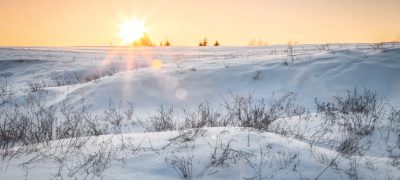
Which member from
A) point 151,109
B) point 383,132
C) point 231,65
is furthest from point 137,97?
point 383,132

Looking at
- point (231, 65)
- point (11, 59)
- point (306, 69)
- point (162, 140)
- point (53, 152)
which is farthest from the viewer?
point (11, 59)

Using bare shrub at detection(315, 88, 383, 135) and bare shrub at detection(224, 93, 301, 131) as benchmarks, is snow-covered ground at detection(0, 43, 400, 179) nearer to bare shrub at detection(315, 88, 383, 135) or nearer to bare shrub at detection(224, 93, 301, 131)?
bare shrub at detection(315, 88, 383, 135)

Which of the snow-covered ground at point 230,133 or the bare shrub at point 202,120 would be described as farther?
the bare shrub at point 202,120

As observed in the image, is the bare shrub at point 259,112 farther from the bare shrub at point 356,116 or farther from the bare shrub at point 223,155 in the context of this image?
the bare shrub at point 223,155

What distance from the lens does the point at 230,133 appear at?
414cm

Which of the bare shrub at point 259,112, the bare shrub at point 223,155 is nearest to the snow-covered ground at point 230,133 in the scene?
the bare shrub at point 223,155

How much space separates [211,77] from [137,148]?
6.53 meters

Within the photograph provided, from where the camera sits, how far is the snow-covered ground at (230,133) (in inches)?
128

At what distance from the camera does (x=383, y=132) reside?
16.7ft

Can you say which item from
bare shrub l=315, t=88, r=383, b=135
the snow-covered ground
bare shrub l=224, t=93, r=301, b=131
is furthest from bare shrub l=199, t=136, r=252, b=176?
bare shrub l=315, t=88, r=383, b=135

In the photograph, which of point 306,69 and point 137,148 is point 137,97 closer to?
point 306,69

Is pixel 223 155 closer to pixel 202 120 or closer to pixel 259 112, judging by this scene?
pixel 202 120

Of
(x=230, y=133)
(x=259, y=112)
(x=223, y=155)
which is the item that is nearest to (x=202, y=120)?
(x=259, y=112)

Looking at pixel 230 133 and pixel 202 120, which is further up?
pixel 230 133
